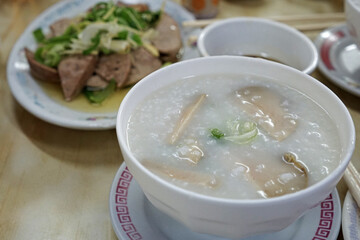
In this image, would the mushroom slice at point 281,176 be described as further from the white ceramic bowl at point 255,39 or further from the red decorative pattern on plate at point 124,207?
the white ceramic bowl at point 255,39

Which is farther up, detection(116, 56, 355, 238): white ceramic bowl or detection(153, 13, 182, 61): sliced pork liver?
detection(116, 56, 355, 238): white ceramic bowl

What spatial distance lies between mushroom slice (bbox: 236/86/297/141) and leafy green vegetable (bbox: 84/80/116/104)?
2.26ft

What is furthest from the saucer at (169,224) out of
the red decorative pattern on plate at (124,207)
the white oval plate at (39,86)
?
the white oval plate at (39,86)

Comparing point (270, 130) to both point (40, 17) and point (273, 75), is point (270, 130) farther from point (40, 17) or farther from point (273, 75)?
point (40, 17)

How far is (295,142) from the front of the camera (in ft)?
3.26

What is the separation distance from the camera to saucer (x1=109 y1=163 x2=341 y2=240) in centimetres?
100

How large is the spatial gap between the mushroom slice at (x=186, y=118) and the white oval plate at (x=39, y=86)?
41 centimetres

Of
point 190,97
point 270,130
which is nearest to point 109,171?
point 190,97

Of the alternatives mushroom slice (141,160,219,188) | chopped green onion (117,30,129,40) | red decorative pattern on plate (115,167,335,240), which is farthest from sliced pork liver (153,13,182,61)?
mushroom slice (141,160,219,188)

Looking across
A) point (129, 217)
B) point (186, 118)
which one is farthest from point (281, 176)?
point (129, 217)

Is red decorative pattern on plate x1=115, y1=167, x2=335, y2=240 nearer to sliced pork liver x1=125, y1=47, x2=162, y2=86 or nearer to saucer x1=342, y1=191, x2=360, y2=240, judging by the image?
saucer x1=342, y1=191, x2=360, y2=240

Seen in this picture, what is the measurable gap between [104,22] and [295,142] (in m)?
1.16

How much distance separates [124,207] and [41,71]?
34.1 inches

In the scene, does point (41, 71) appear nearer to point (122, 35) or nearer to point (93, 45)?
point (93, 45)
